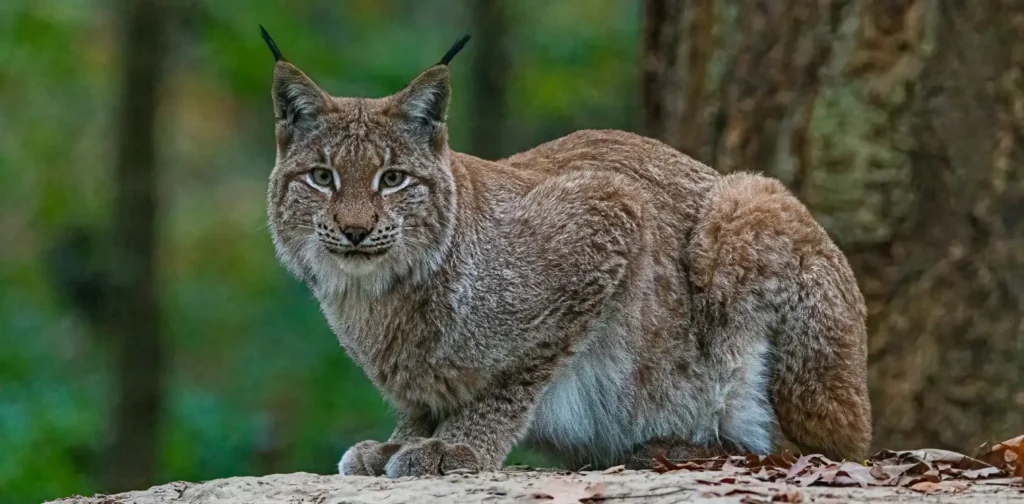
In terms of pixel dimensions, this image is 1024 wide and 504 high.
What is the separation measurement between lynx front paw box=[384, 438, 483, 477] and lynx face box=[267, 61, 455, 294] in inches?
28.6

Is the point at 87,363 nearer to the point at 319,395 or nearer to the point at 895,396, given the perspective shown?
the point at 319,395

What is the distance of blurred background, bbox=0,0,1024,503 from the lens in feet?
24.2

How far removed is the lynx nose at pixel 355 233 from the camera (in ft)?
17.6

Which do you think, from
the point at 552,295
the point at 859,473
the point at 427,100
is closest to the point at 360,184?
the point at 427,100

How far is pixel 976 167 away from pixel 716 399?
7.76 ft

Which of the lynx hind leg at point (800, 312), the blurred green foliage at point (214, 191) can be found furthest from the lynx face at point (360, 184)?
the blurred green foliage at point (214, 191)

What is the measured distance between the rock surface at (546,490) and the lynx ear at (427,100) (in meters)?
1.60

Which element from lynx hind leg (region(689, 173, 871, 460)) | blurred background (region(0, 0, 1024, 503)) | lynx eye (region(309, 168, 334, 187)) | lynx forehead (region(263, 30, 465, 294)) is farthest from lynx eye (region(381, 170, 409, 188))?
blurred background (region(0, 0, 1024, 503))

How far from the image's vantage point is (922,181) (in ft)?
24.3

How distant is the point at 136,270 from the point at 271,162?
4941mm

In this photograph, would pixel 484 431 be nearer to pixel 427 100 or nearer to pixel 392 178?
pixel 392 178

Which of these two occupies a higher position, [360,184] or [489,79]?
[489,79]

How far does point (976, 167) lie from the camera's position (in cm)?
737

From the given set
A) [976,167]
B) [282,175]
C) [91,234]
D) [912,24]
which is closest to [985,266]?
[976,167]
